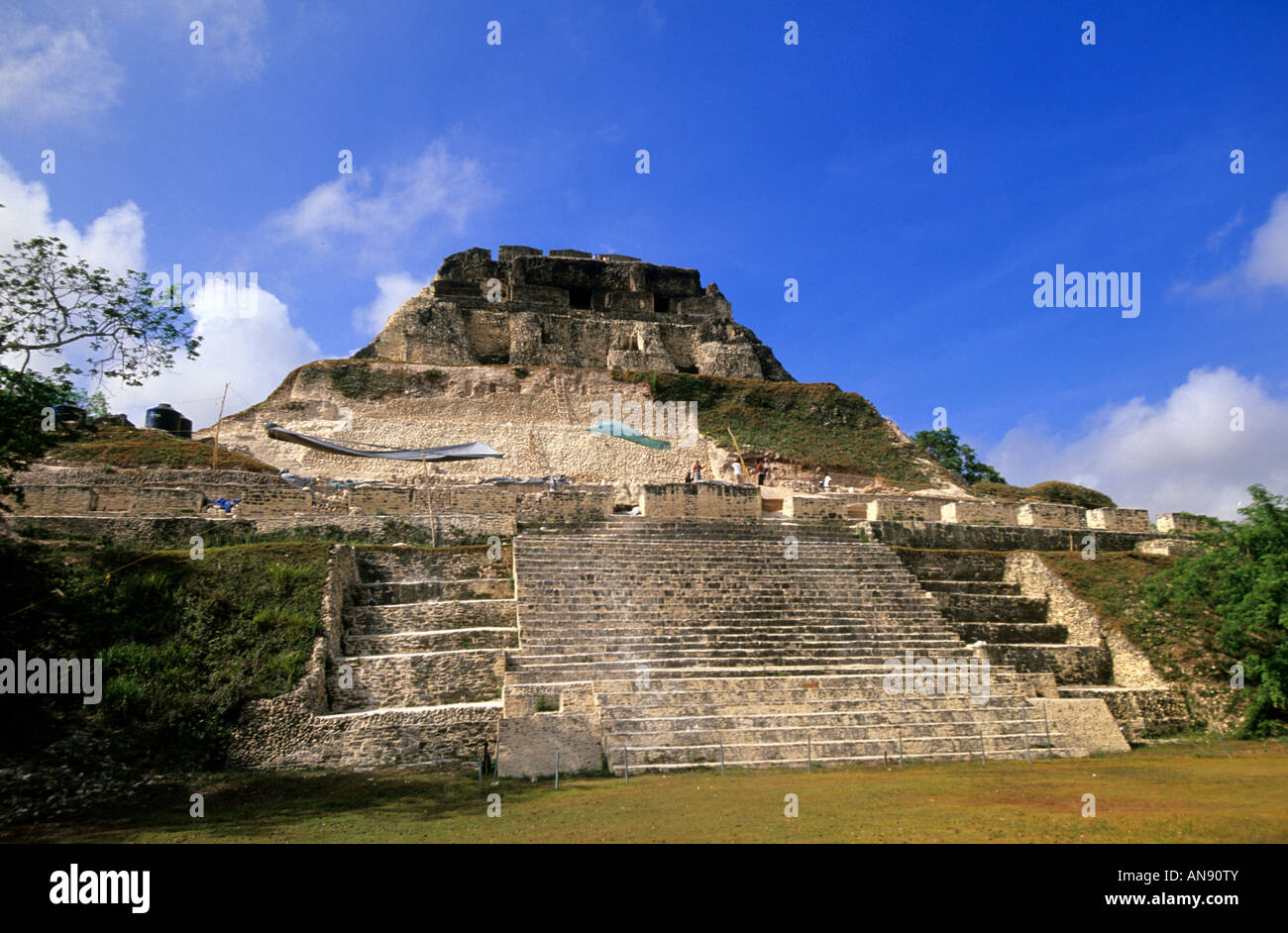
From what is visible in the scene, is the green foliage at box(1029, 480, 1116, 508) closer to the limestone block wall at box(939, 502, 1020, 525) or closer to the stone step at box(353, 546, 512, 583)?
the limestone block wall at box(939, 502, 1020, 525)

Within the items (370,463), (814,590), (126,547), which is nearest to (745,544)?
(814,590)

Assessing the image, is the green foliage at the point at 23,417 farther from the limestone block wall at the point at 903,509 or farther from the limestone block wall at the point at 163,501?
the limestone block wall at the point at 903,509

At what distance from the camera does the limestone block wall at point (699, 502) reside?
19000mm

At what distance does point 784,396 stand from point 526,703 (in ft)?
81.1

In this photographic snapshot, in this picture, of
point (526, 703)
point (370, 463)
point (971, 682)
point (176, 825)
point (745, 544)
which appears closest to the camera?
point (176, 825)

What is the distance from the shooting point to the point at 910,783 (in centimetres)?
938

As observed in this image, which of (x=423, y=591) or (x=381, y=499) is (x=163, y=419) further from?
(x=423, y=591)

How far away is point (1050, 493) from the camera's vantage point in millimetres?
30781

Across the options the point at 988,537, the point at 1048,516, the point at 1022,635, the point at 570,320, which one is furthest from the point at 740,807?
the point at 570,320

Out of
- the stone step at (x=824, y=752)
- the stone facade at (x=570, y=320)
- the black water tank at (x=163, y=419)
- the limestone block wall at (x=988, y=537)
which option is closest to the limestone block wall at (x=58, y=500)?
the black water tank at (x=163, y=419)

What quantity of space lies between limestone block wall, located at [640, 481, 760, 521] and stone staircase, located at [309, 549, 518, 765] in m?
4.47

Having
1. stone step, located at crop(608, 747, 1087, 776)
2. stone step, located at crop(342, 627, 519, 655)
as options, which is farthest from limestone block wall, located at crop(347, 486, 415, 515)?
stone step, located at crop(608, 747, 1087, 776)

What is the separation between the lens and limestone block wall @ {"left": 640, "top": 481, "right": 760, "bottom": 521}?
19.0 meters

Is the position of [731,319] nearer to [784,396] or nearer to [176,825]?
[784,396]
